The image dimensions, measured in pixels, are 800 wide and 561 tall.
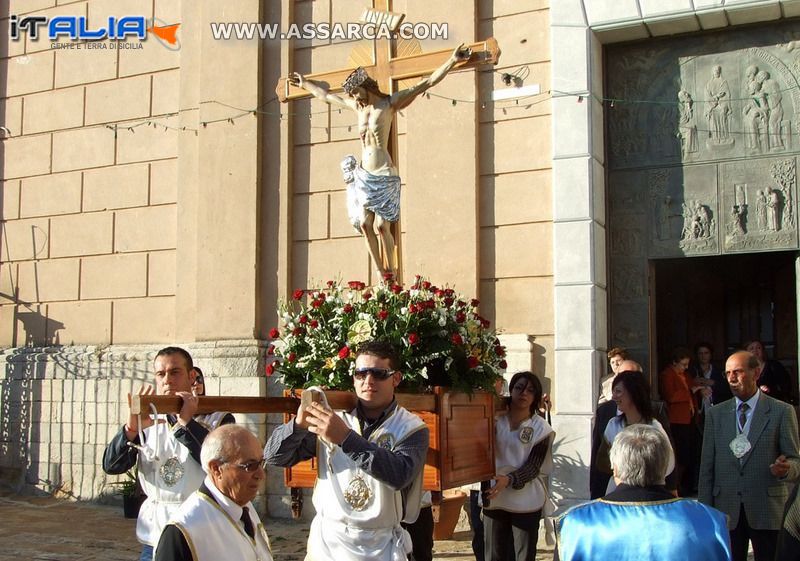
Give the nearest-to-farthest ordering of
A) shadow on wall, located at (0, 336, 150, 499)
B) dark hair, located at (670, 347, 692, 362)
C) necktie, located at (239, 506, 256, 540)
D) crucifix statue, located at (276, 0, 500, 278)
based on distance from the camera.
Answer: necktie, located at (239, 506, 256, 540), crucifix statue, located at (276, 0, 500, 278), dark hair, located at (670, 347, 692, 362), shadow on wall, located at (0, 336, 150, 499)

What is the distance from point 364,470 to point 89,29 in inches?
371

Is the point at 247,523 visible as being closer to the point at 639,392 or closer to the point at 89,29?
the point at 639,392

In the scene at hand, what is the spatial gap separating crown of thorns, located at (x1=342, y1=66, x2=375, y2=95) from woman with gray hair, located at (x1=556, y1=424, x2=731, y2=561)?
4230 mm

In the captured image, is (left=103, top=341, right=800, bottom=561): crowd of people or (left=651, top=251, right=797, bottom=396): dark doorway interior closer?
(left=103, top=341, right=800, bottom=561): crowd of people

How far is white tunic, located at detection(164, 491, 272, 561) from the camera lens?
3.10 metres

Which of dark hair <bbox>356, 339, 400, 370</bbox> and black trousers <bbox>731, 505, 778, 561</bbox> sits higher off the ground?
dark hair <bbox>356, 339, 400, 370</bbox>

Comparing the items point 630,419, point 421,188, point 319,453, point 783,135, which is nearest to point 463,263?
point 421,188

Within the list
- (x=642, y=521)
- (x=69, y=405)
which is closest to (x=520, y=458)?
(x=642, y=521)

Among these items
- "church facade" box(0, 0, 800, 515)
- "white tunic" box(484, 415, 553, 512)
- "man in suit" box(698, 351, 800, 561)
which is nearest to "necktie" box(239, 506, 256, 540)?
"white tunic" box(484, 415, 553, 512)

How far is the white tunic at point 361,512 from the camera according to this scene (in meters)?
4.20

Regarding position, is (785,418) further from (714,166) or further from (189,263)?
(189,263)

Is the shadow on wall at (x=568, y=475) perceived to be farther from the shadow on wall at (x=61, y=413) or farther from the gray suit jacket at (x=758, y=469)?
the shadow on wall at (x=61, y=413)

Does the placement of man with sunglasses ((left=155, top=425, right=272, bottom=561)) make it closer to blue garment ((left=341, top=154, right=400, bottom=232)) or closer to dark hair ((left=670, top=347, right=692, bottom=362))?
blue garment ((left=341, top=154, right=400, bottom=232))

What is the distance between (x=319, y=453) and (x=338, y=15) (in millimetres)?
7013
